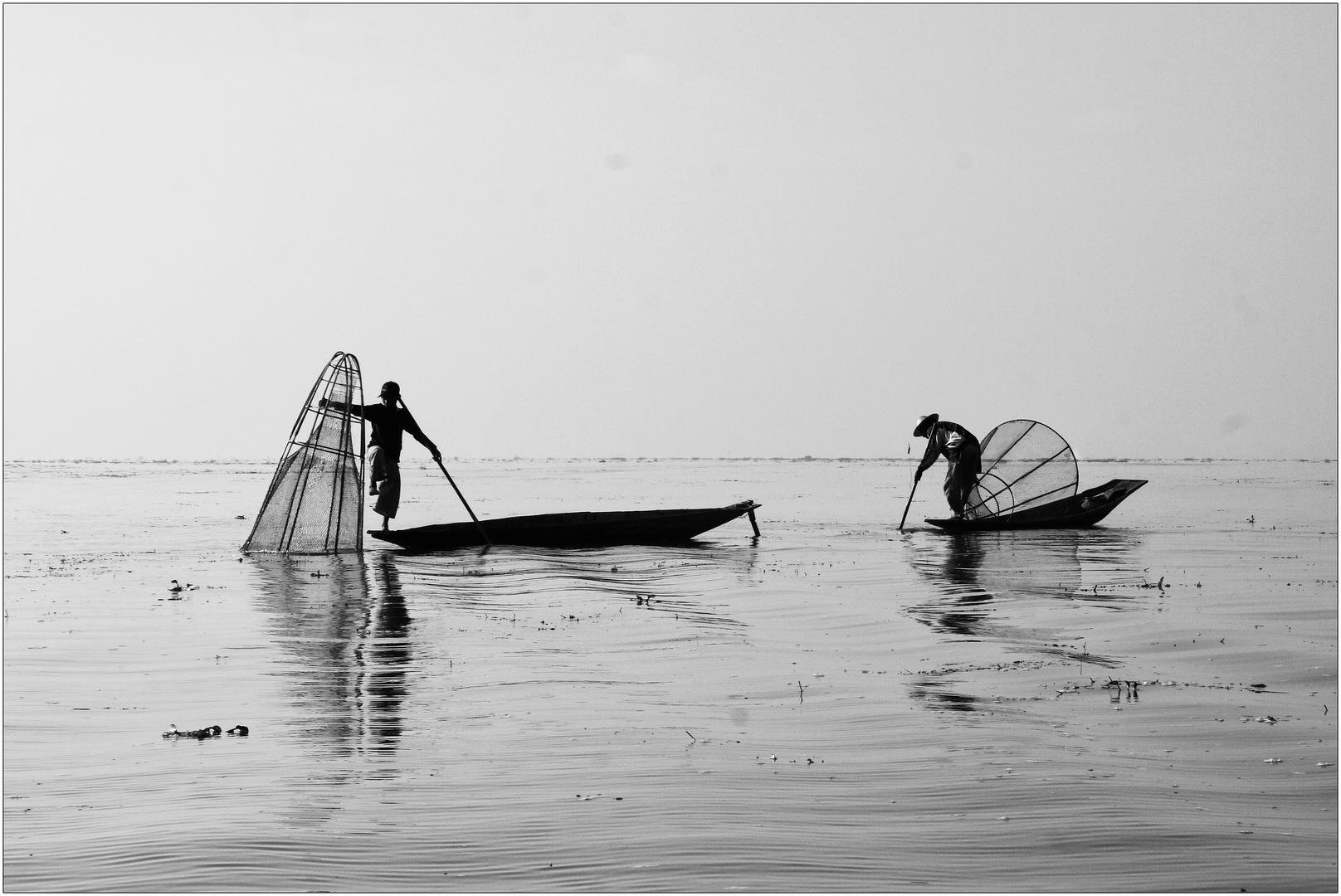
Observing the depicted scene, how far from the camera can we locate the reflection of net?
875 inches

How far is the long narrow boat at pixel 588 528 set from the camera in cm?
1859

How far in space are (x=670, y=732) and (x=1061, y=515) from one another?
17256 millimetres

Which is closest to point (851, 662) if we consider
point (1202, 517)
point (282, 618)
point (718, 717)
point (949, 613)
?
point (718, 717)

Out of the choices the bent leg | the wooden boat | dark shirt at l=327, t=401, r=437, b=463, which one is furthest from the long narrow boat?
the wooden boat

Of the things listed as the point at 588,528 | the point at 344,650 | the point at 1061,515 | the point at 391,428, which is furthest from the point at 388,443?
the point at 1061,515

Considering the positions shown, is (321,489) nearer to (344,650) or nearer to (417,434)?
(417,434)

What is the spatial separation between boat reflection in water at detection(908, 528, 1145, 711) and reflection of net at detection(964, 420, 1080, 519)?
83cm

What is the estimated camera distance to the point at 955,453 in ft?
70.8

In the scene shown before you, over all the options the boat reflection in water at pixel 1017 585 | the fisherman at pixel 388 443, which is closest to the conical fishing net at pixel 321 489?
the fisherman at pixel 388 443

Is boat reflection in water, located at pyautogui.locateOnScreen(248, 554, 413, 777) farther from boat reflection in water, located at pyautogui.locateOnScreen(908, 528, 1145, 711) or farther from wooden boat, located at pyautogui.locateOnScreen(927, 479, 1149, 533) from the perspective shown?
wooden boat, located at pyautogui.locateOnScreen(927, 479, 1149, 533)

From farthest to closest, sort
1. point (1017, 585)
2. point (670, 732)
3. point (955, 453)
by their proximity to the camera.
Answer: point (955, 453) → point (1017, 585) → point (670, 732)

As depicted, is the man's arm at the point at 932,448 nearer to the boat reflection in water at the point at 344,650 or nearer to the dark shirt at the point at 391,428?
the dark shirt at the point at 391,428

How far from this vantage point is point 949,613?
11.9 meters

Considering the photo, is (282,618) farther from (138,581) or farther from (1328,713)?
(1328,713)
